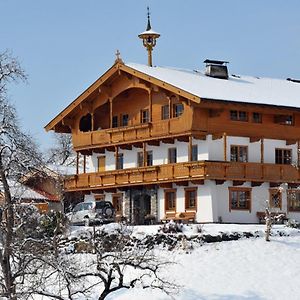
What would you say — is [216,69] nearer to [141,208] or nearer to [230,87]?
[230,87]

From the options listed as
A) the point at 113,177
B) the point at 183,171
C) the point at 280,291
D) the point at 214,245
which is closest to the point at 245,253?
the point at 214,245

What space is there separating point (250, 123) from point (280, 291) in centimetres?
1566

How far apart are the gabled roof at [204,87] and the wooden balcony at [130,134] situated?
5.97 feet

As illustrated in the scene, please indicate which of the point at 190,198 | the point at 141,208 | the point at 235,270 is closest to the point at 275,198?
the point at 190,198

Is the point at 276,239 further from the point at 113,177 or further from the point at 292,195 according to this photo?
the point at 113,177

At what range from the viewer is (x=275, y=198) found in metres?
49.8

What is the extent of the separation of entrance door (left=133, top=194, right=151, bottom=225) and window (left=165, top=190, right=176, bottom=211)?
6.26 ft

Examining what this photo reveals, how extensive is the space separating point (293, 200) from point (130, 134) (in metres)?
9.96

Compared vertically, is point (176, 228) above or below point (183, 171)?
below

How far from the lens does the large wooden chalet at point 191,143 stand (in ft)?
157

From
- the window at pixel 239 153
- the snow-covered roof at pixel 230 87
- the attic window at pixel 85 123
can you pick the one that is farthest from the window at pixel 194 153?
the attic window at pixel 85 123

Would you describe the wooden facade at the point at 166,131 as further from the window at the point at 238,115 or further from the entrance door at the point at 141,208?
the entrance door at the point at 141,208

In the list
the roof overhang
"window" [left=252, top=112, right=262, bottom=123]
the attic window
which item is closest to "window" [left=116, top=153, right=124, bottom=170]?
the attic window

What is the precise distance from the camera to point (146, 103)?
52750mm
